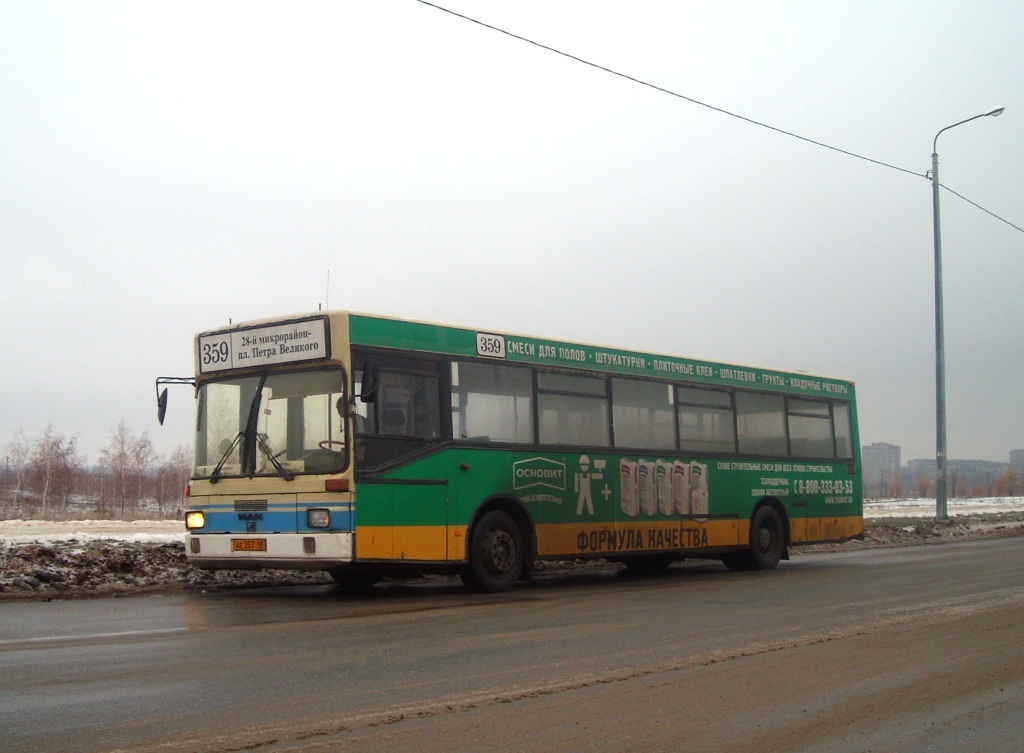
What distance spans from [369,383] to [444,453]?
1.50 m

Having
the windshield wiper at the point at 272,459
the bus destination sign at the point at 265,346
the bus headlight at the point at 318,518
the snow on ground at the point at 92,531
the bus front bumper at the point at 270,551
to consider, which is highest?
the bus destination sign at the point at 265,346

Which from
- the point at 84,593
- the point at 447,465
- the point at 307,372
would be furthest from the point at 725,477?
the point at 84,593

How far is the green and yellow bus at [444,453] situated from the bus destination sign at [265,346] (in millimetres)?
19

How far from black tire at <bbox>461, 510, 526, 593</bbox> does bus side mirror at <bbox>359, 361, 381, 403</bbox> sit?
2.35 m

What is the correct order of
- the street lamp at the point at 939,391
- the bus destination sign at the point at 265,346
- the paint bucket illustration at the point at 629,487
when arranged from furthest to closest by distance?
the street lamp at the point at 939,391 → the paint bucket illustration at the point at 629,487 → the bus destination sign at the point at 265,346

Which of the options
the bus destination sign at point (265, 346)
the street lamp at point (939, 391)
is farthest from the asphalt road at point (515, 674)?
the street lamp at point (939, 391)

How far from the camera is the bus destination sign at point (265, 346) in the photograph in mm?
12398

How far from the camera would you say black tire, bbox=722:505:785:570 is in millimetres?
18125

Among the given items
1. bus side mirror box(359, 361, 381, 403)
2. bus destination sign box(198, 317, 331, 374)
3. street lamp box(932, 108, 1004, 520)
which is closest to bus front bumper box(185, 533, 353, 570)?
bus side mirror box(359, 361, 381, 403)

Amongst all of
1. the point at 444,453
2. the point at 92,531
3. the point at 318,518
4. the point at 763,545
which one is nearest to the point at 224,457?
the point at 318,518

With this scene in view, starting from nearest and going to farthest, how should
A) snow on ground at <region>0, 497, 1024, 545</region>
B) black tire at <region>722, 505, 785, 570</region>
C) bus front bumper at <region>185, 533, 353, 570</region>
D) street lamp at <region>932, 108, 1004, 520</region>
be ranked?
bus front bumper at <region>185, 533, 353, 570</region> < black tire at <region>722, 505, 785, 570</region> < snow on ground at <region>0, 497, 1024, 545</region> < street lamp at <region>932, 108, 1004, 520</region>

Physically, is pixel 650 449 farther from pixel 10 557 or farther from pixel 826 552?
pixel 826 552

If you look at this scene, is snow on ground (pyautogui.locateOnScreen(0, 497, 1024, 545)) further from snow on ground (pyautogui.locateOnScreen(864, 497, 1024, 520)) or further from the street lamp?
snow on ground (pyautogui.locateOnScreen(864, 497, 1024, 520))

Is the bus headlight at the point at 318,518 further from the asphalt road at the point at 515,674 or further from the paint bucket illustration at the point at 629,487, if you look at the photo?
the paint bucket illustration at the point at 629,487
